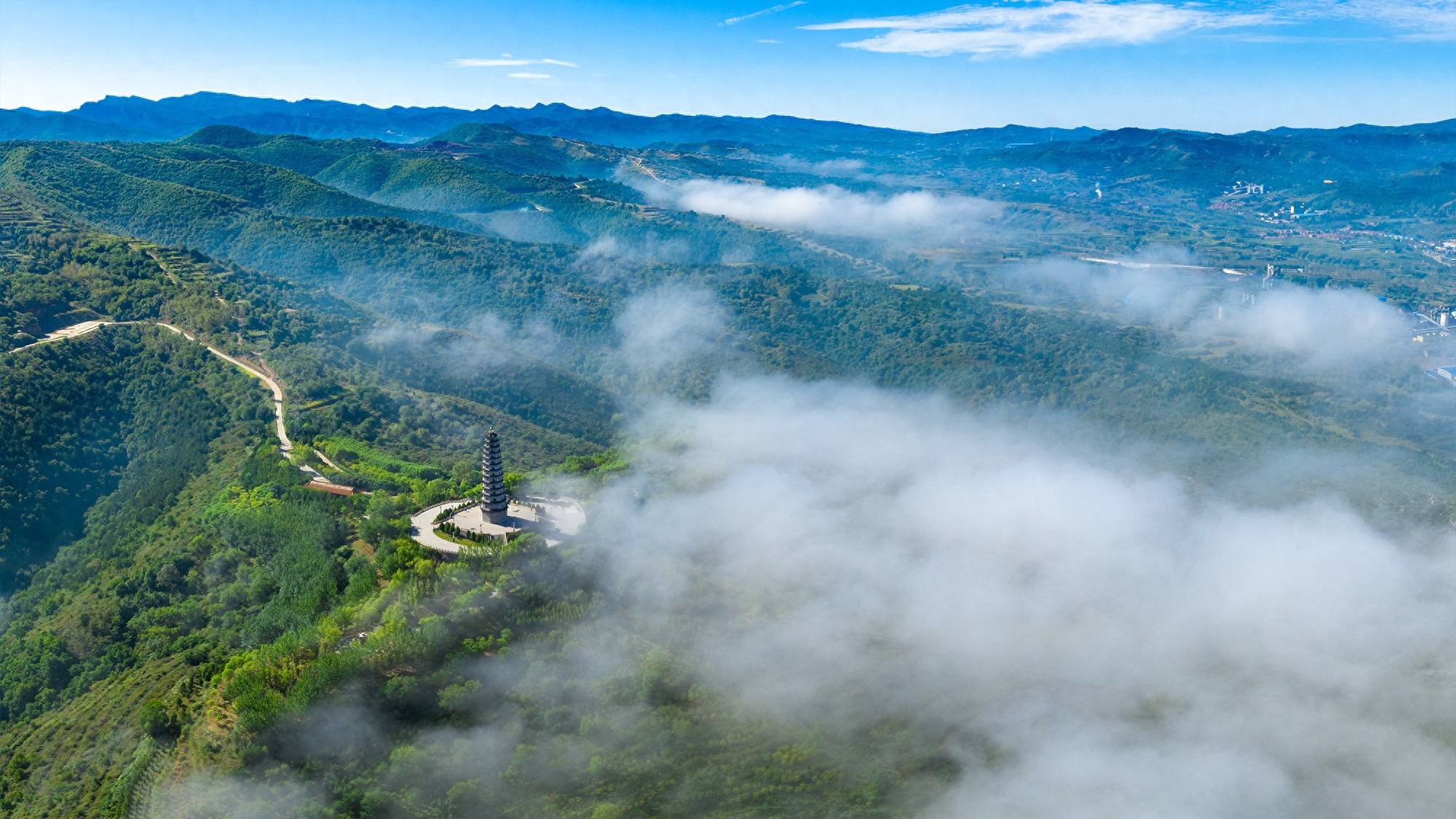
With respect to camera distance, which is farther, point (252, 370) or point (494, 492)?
point (252, 370)

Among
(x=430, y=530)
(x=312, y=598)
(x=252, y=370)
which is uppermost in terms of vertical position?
(x=252, y=370)

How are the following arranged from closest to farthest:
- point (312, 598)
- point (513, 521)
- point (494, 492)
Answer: point (312, 598) < point (494, 492) < point (513, 521)

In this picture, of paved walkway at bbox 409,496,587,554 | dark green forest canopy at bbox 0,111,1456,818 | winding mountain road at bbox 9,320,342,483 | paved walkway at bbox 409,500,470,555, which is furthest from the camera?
winding mountain road at bbox 9,320,342,483

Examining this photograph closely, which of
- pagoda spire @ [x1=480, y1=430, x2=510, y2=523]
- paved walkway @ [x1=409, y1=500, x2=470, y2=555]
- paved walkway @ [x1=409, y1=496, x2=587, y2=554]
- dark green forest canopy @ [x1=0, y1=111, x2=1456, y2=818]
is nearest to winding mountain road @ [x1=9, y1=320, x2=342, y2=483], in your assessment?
dark green forest canopy @ [x1=0, y1=111, x2=1456, y2=818]

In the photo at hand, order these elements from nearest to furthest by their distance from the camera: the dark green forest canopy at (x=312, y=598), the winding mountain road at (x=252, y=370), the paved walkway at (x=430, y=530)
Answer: the dark green forest canopy at (x=312, y=598), the paved walkway at (x=430, y=530), the winding mountain road at (x=252, y=370)

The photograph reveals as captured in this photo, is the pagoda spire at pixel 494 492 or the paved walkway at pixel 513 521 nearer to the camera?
the paved walkway at pixel 513 521

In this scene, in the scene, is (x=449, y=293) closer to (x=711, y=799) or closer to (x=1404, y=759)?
(x=711, y=799)

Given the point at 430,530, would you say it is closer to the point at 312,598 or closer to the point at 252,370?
the point at 312,598

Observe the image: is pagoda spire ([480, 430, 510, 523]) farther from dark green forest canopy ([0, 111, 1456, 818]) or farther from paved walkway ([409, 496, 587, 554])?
dark green forest canopy ([0, 111, 1456, 818])

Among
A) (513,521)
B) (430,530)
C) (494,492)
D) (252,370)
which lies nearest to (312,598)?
(430,530)

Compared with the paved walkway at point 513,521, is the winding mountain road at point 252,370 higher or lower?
higher

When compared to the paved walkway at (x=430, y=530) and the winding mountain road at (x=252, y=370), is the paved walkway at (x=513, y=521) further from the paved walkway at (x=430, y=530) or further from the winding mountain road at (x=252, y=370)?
the winding mountain road at (x=252, y=370)

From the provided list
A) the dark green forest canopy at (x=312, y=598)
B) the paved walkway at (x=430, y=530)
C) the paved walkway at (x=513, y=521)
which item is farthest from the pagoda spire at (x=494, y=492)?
the dark green forest canopy at (x=312, y=598)

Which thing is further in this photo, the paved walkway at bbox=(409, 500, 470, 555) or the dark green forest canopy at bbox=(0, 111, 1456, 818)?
the paved walkway at bbox=(409, 500, 470, 555)
